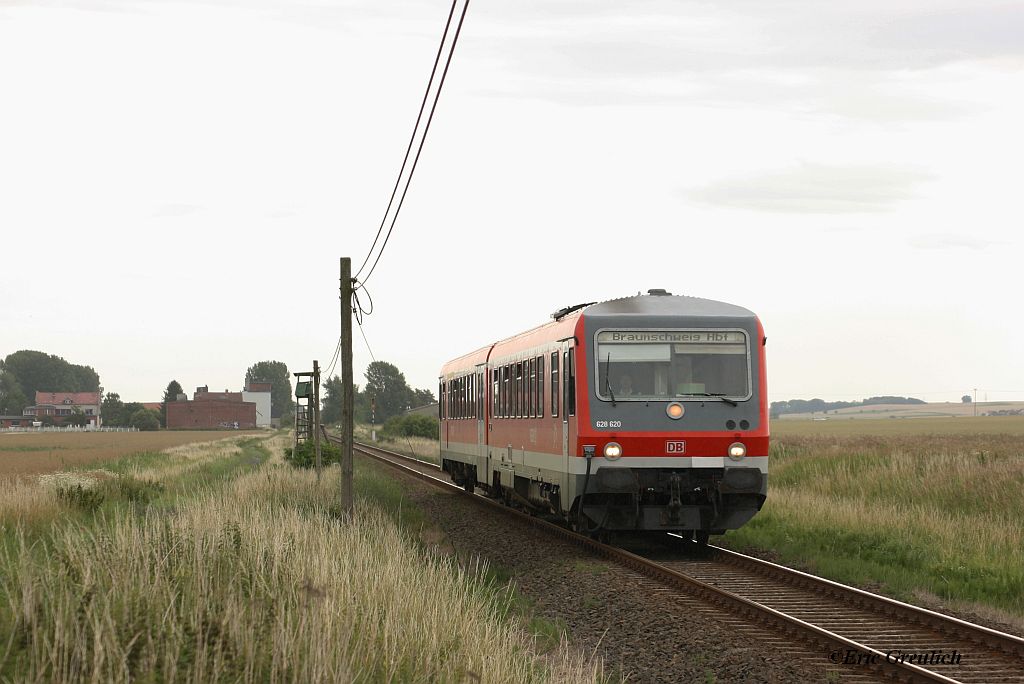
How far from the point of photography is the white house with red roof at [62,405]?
7505 inches

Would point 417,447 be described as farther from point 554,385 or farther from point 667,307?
point 667,307

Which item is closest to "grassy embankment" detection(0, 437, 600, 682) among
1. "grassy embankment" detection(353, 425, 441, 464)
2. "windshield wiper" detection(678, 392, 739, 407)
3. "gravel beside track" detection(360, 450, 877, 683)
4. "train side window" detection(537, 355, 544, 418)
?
"gravel beside track" detection(360, 450, 877, 683)

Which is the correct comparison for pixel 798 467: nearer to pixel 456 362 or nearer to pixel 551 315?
pixel 456 362

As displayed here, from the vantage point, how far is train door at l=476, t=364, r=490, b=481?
23.8 m

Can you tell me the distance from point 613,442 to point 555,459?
1.68m

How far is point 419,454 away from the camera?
6219 centimetres

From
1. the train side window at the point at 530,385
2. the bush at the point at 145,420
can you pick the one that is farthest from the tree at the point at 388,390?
the train side window at the point at 530,385

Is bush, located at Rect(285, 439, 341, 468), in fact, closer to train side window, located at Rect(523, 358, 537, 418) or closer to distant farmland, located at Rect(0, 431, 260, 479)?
distant farmland, located at Rect(0, 431, 260, 479)

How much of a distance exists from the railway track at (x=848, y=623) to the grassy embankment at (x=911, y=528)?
104 centimetres

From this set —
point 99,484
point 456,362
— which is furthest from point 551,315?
point 99,484

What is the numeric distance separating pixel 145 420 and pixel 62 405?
89.6 feet

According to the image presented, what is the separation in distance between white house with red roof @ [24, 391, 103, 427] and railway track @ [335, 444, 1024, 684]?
613 ft

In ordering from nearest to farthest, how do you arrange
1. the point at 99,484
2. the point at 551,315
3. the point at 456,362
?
the point at 551,315 → the point at 99,484 → the point at 456,362

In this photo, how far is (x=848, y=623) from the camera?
35.9 feet
